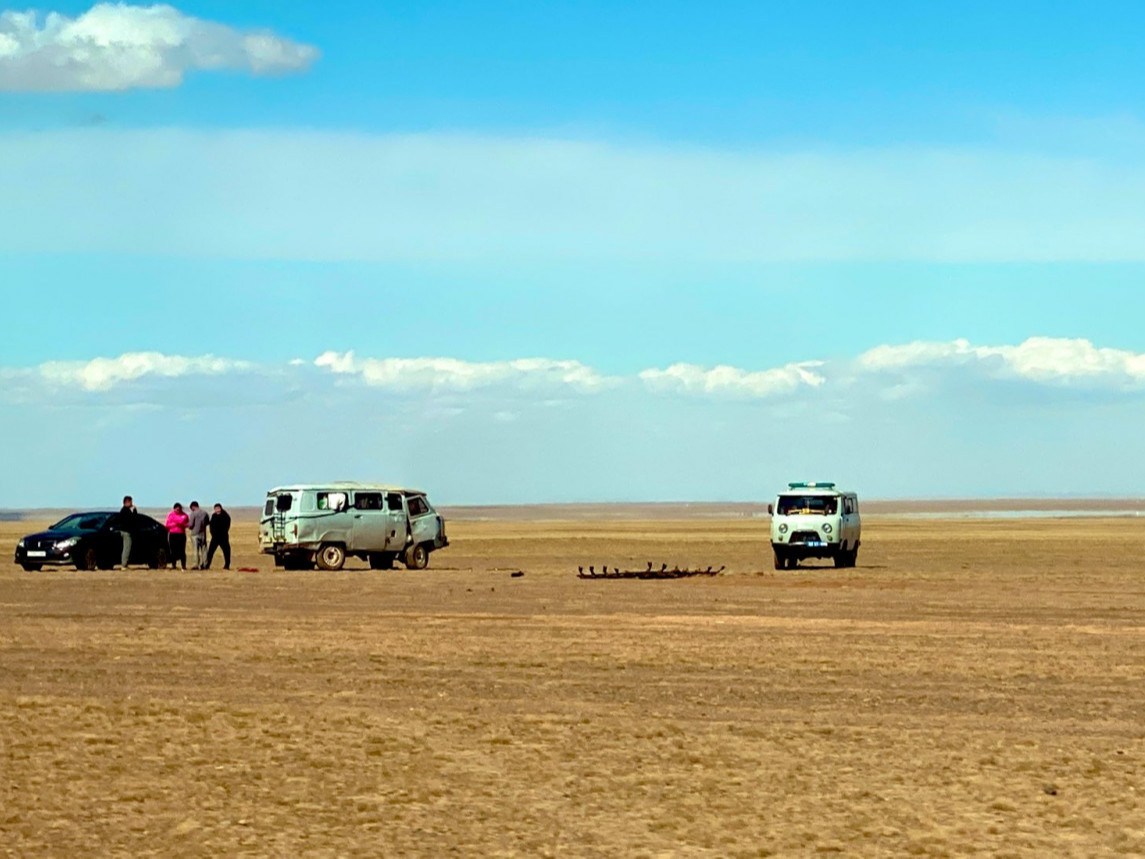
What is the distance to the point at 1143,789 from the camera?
36.8 feet

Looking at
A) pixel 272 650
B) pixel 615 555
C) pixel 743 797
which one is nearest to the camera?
pixel 743 797

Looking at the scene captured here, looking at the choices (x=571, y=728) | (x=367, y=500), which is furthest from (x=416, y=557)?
(x=571, y=728)

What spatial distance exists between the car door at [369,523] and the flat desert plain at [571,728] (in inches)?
504

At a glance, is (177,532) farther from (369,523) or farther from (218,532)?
(369,523)

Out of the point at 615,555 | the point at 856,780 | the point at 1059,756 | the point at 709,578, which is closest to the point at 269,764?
the point at 856,780

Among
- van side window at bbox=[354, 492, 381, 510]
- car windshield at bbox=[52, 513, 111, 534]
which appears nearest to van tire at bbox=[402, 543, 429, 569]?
van side window at bbox=[354, 492, 381, 510]

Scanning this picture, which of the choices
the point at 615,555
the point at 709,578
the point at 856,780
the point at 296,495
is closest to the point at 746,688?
the point at 856,780

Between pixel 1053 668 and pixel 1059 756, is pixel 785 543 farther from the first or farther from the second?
pixel 1059 756

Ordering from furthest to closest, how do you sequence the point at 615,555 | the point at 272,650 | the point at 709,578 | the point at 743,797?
the point at 615,555 < the point at 709,578 < the point at 272,650 < the point at 743,797

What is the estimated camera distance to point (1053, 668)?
18.4 m

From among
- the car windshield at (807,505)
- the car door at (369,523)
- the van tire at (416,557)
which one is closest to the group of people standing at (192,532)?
the car door at (369,523)

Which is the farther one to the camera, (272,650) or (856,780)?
(272,650)

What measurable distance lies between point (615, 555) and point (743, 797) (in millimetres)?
43098

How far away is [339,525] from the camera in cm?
4150
